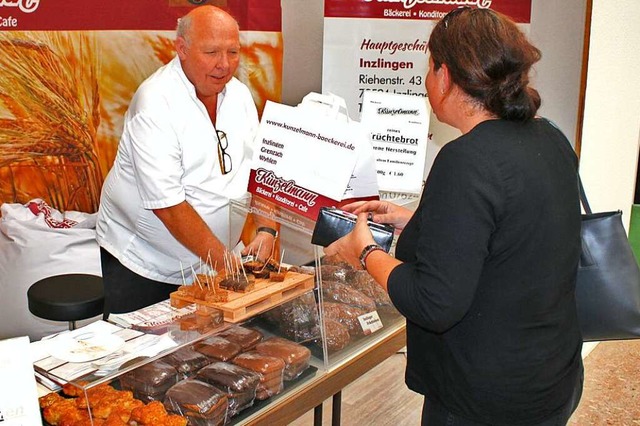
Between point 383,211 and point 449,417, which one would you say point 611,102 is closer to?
point 383,211

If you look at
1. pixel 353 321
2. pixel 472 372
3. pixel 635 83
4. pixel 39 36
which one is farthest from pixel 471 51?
pixel 635 83

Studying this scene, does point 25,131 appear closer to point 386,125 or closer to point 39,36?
point 39,36

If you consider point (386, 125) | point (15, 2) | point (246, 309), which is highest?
point (15, 2)

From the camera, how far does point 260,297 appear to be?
182 centimetres

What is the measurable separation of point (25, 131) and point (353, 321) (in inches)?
83.9

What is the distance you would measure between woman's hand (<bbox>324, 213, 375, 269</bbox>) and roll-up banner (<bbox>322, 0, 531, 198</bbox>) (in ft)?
A: 6.65

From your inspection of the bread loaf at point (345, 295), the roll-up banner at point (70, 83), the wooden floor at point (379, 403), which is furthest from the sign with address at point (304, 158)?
the roll-up banner at point (70, 83)

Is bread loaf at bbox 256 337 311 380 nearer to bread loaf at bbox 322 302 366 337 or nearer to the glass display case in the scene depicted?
the glass display case

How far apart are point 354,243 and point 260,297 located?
1.03 feet

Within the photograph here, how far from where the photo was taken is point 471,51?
140 centimetres

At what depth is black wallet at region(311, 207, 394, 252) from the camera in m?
1.77

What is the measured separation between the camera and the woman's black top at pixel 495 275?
1339 millimetres

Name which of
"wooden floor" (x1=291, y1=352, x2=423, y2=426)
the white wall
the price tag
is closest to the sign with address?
the price tag

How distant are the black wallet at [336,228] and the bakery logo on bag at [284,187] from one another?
20 centimetres
